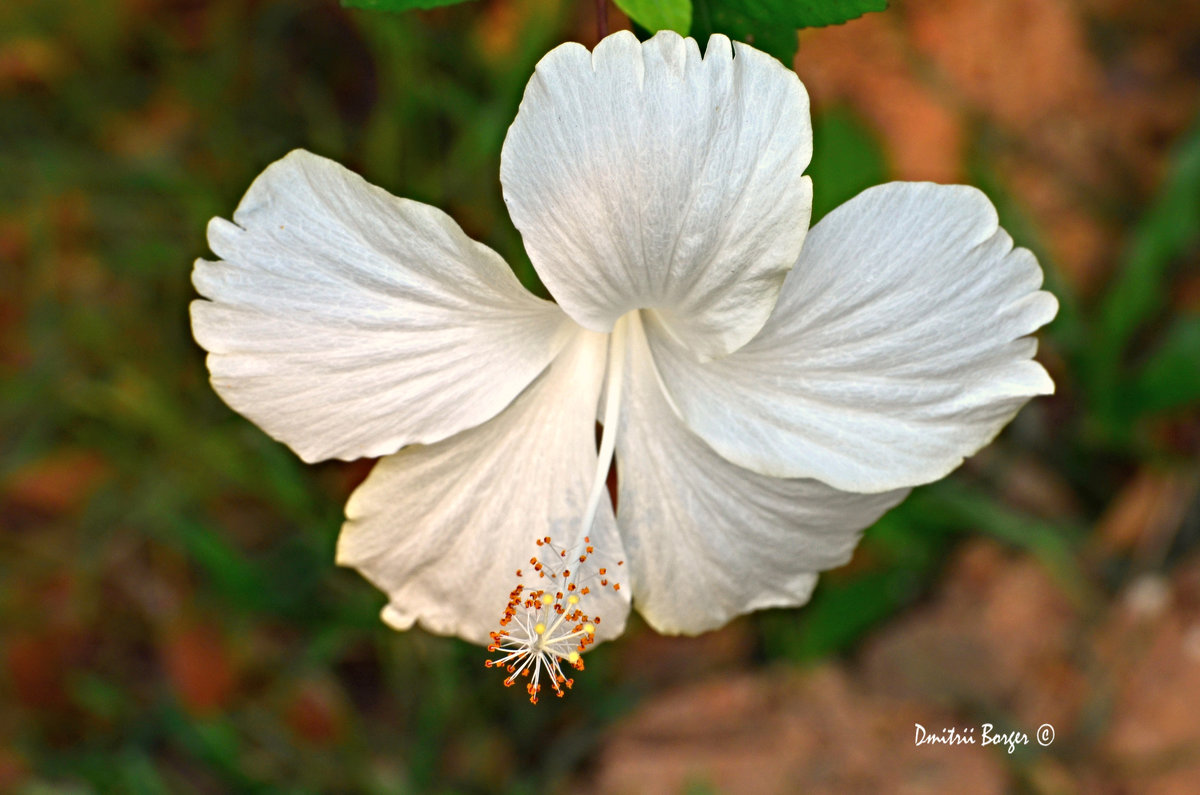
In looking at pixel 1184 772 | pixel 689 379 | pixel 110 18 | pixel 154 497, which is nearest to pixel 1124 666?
pixel 1184 772

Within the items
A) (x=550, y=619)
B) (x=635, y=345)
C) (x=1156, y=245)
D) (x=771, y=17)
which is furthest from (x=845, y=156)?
(x=550, y=619)

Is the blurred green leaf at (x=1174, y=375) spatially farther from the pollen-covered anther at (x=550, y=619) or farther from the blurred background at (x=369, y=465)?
the pollen-covered anther at (x=550, y=619)

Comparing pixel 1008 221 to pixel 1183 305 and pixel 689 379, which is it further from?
pixel 689 379

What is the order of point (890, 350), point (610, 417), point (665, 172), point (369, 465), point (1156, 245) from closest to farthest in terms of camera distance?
point (665, 172), point (890, 350), point (610, 417), point (369, 465), point (1156, 245)

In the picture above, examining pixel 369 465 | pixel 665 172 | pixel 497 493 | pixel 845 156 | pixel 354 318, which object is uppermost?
pixel 665 172

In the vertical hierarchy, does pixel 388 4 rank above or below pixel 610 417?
above

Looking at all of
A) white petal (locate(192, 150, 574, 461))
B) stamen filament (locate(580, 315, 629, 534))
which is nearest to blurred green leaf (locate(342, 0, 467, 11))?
white petal (locate(192, 150, 574, 461))

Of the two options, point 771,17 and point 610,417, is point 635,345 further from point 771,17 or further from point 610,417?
point 771,17
